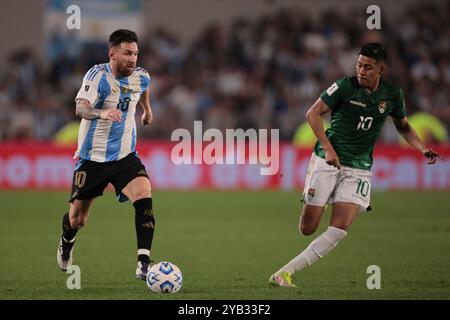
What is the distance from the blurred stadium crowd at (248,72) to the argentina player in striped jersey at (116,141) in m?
13.2

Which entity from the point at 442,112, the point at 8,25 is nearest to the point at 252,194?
the point at 442,112

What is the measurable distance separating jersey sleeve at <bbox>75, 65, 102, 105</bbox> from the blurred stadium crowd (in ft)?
44.4

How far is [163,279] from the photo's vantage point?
802 cm

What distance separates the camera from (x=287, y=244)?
41.1 feet

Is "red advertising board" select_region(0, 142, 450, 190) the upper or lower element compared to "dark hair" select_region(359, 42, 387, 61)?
lower

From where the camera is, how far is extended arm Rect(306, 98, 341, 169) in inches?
329

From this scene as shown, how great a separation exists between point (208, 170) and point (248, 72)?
13.7ft

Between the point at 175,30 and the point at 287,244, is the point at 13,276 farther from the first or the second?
the point at 175,30

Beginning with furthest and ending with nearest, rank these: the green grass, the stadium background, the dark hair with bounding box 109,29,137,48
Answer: the stadium background
the dark hair with bounding box 109,29,137,48
the green grass

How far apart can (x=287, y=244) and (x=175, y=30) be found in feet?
49.7

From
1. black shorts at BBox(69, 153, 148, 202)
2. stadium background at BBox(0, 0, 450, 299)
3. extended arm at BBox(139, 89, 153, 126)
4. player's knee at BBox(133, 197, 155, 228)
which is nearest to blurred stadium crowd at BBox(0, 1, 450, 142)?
stadium background at BBox(0, 0, 450, 299)

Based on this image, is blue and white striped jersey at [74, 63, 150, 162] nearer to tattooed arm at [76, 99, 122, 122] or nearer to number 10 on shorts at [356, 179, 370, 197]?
tattooed arm at [76, 99, 122, 122]

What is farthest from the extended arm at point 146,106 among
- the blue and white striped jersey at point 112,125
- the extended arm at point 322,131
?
the extended arm at point 322,131

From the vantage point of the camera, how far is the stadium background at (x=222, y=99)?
16250 mm
